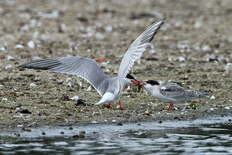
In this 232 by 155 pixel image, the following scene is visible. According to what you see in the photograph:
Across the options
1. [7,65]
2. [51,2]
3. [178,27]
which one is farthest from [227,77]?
[51,2]

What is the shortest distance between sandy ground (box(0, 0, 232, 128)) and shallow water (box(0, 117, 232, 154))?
1.41 ft

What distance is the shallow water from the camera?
6.42 meters

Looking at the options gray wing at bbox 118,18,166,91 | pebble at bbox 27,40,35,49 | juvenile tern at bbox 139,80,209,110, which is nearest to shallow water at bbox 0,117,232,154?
juvenile tern at bbox 139,80,209,110

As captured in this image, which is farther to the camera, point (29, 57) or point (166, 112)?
point (29, 57)

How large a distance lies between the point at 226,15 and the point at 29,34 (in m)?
10.2

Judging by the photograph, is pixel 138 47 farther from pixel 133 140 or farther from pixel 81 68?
pixel 133 140

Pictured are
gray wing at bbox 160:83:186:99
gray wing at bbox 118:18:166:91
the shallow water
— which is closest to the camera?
the shallow water

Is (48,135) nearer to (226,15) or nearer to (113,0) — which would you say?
(226,15)

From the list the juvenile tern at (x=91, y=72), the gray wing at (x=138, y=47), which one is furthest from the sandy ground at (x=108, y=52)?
the gray wing at (x=138, y=47)

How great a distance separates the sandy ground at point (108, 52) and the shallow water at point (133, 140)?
43 cm

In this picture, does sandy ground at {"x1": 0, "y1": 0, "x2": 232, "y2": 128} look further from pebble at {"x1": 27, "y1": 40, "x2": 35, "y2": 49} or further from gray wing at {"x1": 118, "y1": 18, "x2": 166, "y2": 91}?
gray wing at {"x1": 118, "y1": 18, "x2": 166, "y2": 91}

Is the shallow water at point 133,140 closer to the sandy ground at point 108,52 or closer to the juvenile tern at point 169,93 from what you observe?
the sandy ground at point 108,52

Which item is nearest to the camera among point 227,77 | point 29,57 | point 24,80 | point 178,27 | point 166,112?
point 166,112

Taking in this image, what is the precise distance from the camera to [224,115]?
876 cm
